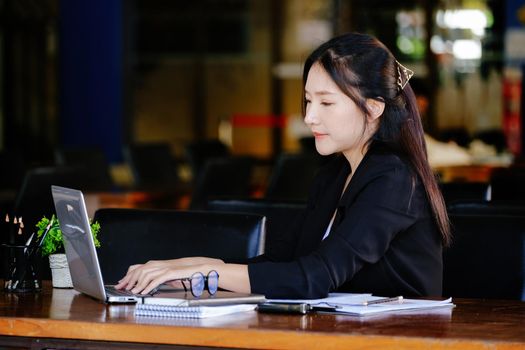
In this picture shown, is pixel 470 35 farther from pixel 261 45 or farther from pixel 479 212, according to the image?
pixel 479 212

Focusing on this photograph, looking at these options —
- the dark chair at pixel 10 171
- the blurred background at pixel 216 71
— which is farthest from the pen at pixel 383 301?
the blurred background at pixel 216 71

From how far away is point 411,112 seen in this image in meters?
2.92

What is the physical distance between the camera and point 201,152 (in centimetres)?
1029

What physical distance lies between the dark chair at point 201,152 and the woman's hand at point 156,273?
22.6 feet

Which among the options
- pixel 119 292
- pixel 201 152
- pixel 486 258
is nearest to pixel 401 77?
pixel 486 258

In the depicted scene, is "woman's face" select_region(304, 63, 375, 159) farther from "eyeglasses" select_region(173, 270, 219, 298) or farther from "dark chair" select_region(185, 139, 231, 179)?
"dark chair" select_region(185, 139, 231, 179)

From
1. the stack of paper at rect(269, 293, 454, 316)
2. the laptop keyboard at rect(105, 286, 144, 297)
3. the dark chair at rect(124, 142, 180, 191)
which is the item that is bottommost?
the dark chair at rect(124, 142, 180, 191)

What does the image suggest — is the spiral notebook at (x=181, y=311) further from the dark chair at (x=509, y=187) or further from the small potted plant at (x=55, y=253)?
the dark chair at (x=509, y=187)

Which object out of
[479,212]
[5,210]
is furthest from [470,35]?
[479,212]

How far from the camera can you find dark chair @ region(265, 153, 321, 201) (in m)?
6.80

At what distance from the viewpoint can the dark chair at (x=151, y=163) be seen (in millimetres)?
8672

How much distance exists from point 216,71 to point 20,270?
12289 millimetres

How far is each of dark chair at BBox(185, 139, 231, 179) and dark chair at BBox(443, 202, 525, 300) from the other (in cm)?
638

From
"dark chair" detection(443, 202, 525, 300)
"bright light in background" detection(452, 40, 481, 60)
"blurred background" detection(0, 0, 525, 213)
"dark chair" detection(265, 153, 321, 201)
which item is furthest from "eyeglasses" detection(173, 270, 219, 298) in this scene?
"bright light in background" detection(452, 40, 481, 60)
